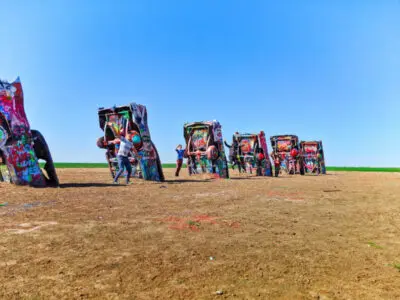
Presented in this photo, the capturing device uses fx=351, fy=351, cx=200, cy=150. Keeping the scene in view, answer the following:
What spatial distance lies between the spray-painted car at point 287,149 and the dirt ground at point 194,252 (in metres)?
20.8

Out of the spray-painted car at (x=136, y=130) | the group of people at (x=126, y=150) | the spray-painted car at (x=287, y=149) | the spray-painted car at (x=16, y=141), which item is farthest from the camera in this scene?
the spray-painted car at (x=287, y=149)

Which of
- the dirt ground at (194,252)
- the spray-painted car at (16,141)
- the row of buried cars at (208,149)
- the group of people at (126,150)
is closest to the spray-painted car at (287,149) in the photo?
the row of buried cars at (208,149)

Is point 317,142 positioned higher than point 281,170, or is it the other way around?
point 317,142

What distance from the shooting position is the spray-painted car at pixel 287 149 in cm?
2844

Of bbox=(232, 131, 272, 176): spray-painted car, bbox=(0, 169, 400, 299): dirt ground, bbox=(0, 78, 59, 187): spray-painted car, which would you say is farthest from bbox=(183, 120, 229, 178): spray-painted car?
bbox=(0, 169, 400, 299): dirt ground

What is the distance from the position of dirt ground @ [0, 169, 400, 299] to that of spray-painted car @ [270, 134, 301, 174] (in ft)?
68.3

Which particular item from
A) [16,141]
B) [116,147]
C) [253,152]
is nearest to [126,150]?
[116,147]

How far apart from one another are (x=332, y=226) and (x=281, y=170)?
76.8ft

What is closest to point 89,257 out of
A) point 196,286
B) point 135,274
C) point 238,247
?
point 135,274

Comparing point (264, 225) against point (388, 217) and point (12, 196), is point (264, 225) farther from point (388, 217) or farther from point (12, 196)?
point (12, 196)

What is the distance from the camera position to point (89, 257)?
4094mm

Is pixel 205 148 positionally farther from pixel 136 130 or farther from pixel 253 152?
pixel 253 152

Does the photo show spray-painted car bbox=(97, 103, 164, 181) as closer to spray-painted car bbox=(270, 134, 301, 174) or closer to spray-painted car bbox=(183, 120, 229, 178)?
spray-painted car bbox=(183, 120, 229, 178)

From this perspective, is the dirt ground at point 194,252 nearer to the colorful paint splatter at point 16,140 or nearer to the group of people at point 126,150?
the colorful paint splatter at point 16,140
